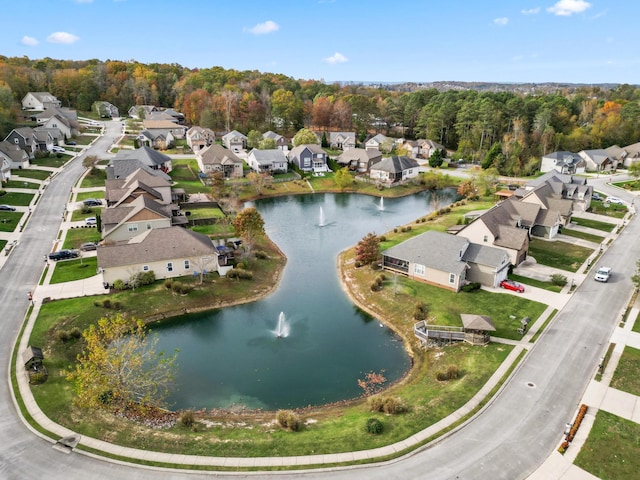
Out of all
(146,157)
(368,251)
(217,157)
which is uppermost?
(146,157)

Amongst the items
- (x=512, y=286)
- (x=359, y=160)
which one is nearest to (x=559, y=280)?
(x=512, y=286)

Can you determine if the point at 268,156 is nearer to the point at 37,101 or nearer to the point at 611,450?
the point at 611,450

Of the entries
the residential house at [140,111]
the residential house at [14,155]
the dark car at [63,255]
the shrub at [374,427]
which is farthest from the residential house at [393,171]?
the residential house at [140,111]

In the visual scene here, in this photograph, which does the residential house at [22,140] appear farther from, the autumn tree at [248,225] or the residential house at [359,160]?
the residential house at [359,160]

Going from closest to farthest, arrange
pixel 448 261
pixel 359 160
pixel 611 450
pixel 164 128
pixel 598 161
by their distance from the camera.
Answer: pixel 611 450
pixel 448 261
pixel 359 160
pixel 598 161
pixel 164 128

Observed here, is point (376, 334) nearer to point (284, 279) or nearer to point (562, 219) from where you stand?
point (284, 279)
